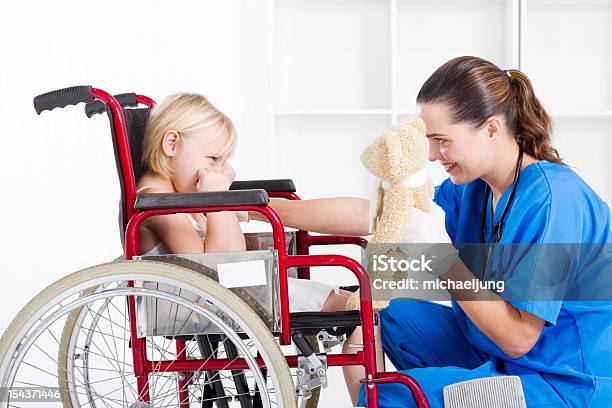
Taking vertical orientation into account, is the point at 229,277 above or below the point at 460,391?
above

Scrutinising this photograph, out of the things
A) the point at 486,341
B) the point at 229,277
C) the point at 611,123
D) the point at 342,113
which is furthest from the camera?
the point at 611,123

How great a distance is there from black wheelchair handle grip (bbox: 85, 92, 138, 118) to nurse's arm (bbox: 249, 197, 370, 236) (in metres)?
0.40

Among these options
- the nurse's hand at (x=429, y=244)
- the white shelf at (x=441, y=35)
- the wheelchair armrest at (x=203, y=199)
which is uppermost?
the white shelf at (x=441, y=35)

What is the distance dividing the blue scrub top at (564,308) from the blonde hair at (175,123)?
612 millimetres

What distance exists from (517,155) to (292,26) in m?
2.11

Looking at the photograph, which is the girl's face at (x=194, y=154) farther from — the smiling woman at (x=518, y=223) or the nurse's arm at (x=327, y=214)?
the smiling woman at (x=518, y=223)

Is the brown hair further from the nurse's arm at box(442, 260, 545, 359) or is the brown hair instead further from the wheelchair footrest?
the wheelchair footrest

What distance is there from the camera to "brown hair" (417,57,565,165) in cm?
167

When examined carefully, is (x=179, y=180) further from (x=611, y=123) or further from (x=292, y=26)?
(x=611, y=123)

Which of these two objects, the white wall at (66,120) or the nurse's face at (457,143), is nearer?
the nurse's face at (457,143)

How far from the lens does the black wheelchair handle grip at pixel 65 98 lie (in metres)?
1.54

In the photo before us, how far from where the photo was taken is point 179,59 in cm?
343

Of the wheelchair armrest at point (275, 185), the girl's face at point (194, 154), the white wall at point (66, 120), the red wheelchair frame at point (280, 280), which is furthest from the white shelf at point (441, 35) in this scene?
the red wheelchair frame at point (280, 280)

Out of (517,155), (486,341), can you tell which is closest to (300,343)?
(486,341)
